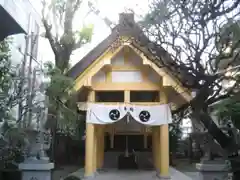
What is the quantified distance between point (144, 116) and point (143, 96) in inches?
98.1

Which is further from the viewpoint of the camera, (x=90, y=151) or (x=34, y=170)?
(x=90, y=151)

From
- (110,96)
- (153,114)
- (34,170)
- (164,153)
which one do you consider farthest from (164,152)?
(34,170)

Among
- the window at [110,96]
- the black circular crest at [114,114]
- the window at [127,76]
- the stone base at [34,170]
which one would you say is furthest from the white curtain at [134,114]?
the stone base at [34,170]

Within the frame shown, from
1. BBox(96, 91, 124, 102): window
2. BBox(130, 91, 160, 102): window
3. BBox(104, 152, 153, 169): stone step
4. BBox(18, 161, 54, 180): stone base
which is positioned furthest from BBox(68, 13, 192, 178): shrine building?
BBox(18, 161, 54, 180): stone base

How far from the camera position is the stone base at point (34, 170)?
7.43 metres

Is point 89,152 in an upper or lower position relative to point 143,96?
lower

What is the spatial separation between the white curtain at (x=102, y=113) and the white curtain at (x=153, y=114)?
1.40 feet

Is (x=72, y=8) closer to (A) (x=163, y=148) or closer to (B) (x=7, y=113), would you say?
(B) (x=7, y=113)

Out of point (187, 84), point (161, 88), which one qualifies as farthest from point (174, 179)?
point (187, 84)

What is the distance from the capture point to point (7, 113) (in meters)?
7.97

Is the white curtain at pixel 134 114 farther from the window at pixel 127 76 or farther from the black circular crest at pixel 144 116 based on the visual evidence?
the window at pixel 127 76

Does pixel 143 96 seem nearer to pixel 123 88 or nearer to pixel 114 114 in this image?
pixel 123 88

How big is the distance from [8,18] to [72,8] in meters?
6.59

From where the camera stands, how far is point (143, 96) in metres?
14.5
